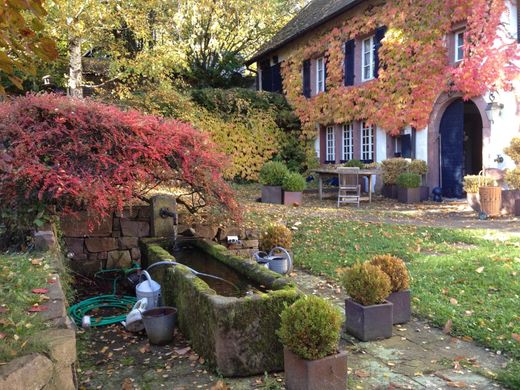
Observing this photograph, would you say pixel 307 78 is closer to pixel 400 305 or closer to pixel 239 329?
pixel 400 305

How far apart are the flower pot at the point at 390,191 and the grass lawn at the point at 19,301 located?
1123 centimetres

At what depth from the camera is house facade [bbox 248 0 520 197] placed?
1148cm

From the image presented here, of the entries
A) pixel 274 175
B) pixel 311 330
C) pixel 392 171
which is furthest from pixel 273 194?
pixel 311 330

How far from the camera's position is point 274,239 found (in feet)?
22.1

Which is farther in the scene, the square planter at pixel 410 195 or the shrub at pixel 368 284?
the square planter at pixel 410 195

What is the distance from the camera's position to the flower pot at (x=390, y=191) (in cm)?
1379

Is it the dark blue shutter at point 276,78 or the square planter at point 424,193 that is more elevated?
the dark blue shutter at point 276,78

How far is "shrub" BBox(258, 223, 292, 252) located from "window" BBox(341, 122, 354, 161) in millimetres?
10776

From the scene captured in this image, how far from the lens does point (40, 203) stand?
5281 millimetres

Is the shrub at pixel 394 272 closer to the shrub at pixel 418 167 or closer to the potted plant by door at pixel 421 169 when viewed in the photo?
the potted plant by door at pixel 421 169

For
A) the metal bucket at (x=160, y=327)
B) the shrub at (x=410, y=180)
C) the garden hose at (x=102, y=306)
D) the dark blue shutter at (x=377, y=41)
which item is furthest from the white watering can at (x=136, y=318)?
the dark blue shutter at (x=377, y=41)

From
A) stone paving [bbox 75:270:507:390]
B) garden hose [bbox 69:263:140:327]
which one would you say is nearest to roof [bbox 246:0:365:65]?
garden hose [bbox 69:263:140:327]

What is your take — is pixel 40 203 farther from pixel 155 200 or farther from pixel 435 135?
pixel 435 135

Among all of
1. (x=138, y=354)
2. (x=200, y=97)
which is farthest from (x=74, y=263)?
(x=200, y=97)
